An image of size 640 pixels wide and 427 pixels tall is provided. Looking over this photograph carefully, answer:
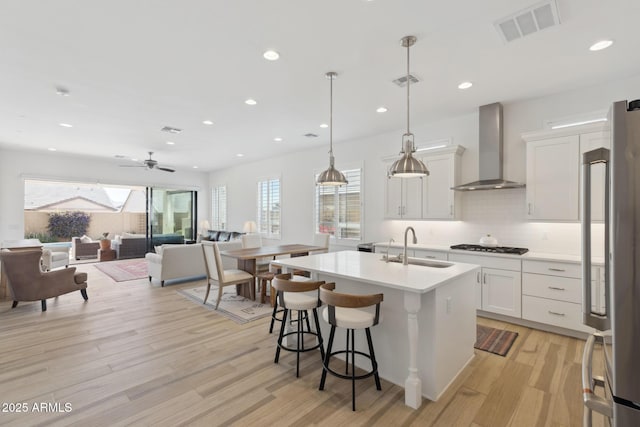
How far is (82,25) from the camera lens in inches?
101

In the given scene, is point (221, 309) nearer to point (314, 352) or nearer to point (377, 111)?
point (314, 352)

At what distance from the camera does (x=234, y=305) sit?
4730 mm

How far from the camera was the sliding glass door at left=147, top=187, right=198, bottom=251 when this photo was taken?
998 centimetres

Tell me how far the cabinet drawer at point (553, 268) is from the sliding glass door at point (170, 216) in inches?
385

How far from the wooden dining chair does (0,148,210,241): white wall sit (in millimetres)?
6247

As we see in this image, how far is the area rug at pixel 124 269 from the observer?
6.72 metres

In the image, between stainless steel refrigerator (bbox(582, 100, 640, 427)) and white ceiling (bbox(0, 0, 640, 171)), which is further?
white ceiling (bbox(0, 0, 640, 171))

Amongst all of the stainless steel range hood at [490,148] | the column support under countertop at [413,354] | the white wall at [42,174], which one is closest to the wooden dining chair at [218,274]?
the column support under countertop at [413,354]

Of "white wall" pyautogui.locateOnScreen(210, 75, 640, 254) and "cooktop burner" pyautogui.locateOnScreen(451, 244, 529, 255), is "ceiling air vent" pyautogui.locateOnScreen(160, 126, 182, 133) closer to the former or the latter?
"white wall" pyautogui.locateOnScreen(210, 75, 640, 254)

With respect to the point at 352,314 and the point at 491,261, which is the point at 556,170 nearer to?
the point at 491,261

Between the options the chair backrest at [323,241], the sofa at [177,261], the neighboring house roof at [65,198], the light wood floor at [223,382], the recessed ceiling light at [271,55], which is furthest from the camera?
the neighboring house roof at [65,198]

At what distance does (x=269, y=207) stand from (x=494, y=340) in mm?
6351

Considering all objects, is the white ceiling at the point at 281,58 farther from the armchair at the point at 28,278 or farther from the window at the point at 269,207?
the window at the point at 269,207

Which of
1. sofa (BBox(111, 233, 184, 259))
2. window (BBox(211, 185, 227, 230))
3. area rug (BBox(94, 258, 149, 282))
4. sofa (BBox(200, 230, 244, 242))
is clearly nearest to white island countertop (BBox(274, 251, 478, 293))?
area rug (BBox(94, 258, 149, 282))
